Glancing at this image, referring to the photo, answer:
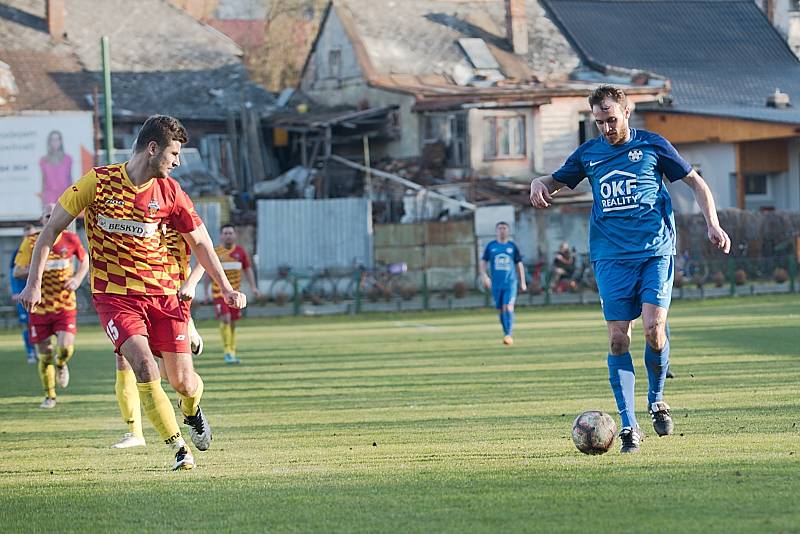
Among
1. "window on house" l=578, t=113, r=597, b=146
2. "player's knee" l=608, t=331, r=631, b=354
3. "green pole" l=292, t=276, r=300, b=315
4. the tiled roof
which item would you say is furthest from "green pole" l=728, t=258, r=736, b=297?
"player's knee" l=608, t=331, r=631, b=354

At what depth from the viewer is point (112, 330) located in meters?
9.16

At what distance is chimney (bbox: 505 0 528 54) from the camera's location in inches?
2181

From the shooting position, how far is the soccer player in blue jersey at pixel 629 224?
9.52 metres

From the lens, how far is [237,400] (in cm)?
1525

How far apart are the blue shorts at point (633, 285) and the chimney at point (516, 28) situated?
46.4 m

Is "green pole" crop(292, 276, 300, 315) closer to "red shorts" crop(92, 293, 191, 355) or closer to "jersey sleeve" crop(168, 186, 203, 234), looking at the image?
"red shorts" crop(92, 293, 191, 355)

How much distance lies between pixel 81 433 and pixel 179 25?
4688cm

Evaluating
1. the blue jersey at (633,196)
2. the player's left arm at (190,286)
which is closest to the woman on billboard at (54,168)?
the player's left arm at (190,286)

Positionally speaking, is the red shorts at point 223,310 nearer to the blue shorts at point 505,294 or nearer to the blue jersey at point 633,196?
the blue shorts at point 505,294

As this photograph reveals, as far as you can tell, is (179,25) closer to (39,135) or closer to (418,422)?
(39,135)

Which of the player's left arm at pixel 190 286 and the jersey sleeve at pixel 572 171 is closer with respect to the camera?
the jersey sleeve at pixel 572 171

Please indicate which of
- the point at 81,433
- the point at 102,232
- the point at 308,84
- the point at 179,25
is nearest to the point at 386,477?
the point at 102,232

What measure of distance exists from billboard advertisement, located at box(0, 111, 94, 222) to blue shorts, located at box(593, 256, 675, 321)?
36250mm

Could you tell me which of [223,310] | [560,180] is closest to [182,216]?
[560,180]
